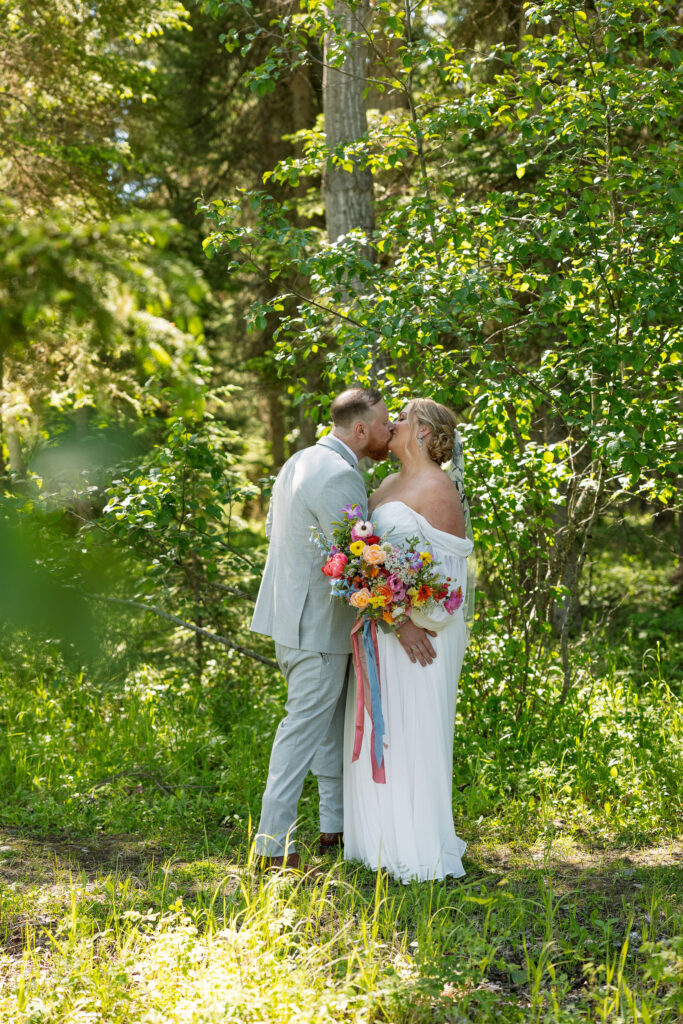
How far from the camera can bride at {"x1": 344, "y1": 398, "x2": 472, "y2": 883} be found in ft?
14.0

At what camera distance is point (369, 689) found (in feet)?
14.2

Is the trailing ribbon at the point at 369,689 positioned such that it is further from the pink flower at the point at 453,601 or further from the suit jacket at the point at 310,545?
the pink flower at the point at 453,601

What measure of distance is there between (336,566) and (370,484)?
2016 mm

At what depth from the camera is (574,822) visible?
16.3 feet

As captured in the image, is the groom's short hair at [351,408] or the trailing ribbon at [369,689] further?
the groom's short hair at [351,408]

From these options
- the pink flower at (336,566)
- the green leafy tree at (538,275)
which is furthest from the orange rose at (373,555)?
the green leafy tree at (538,275)

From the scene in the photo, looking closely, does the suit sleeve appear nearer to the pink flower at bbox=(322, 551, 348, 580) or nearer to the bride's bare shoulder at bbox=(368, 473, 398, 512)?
the pink flower at bbox=(322, 551, 348, 580)

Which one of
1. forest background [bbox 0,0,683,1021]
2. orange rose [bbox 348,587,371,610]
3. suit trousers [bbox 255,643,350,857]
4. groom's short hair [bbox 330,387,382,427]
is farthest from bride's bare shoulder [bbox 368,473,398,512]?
suit trousers [bbox 255,643,350,857]

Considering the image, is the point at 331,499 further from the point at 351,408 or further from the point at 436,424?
the point at 436,424

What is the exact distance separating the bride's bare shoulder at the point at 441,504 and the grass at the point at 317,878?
1639 mm

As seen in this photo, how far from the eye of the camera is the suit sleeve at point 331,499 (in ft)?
13.8

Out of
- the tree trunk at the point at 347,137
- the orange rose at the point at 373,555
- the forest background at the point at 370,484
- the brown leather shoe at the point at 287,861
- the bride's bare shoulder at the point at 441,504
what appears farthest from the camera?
the tree trunk at the point at 347,137

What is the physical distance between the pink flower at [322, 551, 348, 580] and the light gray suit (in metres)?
0.19

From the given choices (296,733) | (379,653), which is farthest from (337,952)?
(379,653)
